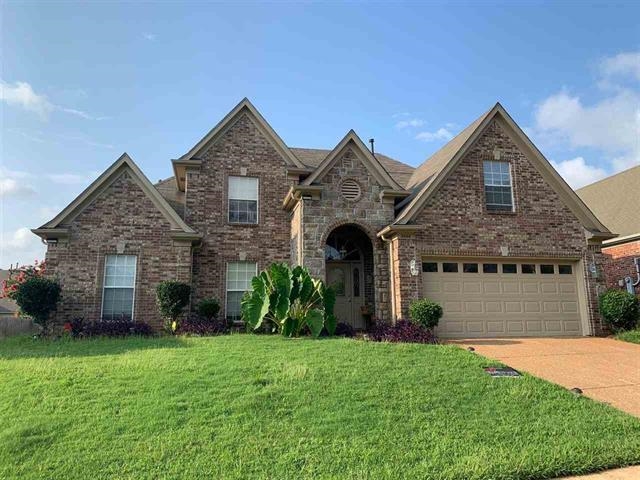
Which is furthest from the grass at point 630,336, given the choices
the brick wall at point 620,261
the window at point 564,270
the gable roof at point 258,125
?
the gable roof at point 258,125

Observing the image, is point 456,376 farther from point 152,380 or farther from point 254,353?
point 152,380

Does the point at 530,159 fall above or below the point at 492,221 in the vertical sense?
above

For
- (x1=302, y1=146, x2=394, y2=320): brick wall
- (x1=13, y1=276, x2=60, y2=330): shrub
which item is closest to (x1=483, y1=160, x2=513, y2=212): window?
(x1=302, y1=146, x2=394, y2=320): brick wall

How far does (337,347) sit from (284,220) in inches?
272

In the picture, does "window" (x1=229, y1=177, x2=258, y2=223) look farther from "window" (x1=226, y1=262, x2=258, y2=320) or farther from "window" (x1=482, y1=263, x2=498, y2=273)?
"window" (x1=482, y1=263, x2=498, y2=273)

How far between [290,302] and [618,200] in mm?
17725

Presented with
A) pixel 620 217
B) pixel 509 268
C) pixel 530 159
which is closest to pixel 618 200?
pixel 620 217

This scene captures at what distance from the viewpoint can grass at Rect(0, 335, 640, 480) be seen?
4961 mm

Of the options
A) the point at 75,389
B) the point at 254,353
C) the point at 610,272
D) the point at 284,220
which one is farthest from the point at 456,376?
the point at 610,272

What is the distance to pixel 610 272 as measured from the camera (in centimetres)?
2000

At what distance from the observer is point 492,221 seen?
14.3 meters

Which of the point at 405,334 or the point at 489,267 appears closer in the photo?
the point at 405,334

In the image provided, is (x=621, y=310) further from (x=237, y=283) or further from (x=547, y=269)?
(x=237, y=283)

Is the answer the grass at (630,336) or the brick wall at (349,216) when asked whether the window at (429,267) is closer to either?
the brick wall at (349,216)
